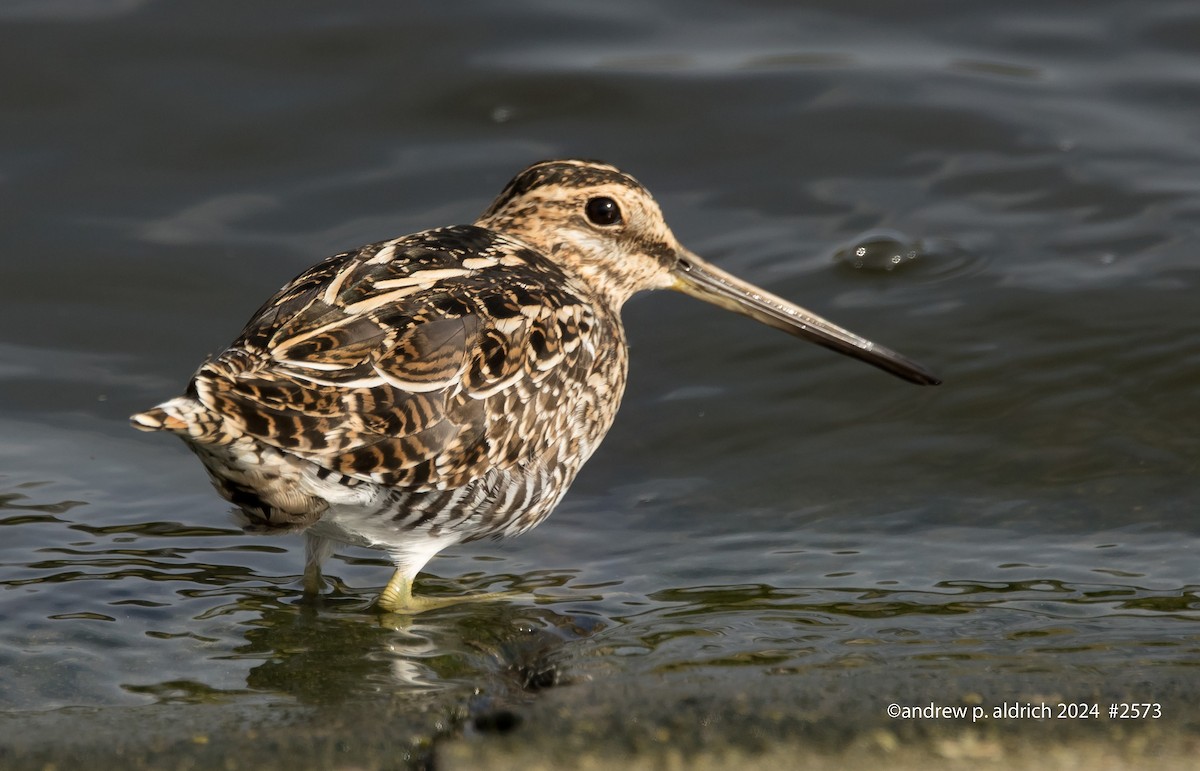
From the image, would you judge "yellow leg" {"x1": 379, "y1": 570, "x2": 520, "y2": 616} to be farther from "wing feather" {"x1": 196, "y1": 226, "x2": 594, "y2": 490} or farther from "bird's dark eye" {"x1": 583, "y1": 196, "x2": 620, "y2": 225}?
"bird's dark eye" {"x1": 583, "y1": 196, "x2": 620, "y2": 225}

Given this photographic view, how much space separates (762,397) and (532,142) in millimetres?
2614

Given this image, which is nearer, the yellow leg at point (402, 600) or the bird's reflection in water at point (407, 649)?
the bird's reflection in water at point (407, 649)

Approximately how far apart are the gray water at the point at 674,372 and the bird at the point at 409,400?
37 centimetres

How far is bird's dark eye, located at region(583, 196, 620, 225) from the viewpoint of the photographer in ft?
20.2

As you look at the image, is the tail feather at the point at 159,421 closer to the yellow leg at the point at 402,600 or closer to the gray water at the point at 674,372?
the gray water at the point at 674,372

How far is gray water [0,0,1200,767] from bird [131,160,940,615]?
366 mm

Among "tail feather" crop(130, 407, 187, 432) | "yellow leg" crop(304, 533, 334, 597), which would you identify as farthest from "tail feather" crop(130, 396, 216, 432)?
"yellow leg" crop(304, 533, 334, 597)

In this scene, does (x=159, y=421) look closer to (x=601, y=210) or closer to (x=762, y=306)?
(x=601, y=210)

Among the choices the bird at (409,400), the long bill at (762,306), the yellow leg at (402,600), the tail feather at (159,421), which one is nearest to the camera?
the tail feather at (159,421)

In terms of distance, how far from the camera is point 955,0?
398 inches

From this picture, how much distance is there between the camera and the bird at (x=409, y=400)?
174 inches

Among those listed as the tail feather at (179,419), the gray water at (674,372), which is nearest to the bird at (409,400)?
the tail feather at (179,419)

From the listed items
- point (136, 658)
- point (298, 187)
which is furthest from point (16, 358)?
point (136, 658)

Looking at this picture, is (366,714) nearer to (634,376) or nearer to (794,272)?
(634,376)
